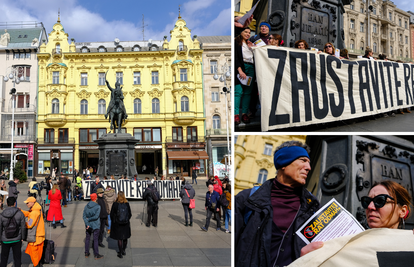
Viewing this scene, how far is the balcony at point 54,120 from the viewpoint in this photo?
42250 mm

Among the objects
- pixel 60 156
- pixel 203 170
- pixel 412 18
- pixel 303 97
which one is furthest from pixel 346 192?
pixel 60 156

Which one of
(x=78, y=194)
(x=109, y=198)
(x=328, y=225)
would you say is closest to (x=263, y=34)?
(x=328, y=225)

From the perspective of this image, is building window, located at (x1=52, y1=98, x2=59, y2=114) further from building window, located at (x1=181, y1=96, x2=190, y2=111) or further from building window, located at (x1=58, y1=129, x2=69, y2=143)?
building window, located at (x1=181, y1=96, x2=190, y2=111)

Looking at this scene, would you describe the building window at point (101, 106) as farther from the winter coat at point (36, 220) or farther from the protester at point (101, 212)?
the winter coat at point (36, 220)

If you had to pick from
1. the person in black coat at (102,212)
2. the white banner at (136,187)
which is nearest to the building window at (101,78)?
the white banner at (136,187)

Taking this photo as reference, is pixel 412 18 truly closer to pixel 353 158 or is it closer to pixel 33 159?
pixel 353 158

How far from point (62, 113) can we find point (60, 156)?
17.5 feet

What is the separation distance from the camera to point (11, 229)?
6234mm

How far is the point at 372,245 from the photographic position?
2646 millimetres

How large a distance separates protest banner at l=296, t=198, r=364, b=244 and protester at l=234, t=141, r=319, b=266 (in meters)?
0.06

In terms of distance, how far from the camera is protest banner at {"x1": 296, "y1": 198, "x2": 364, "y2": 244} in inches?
114

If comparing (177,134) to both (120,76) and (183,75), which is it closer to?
(183,75)

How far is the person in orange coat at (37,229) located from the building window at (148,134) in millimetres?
37052

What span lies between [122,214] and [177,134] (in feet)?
118
